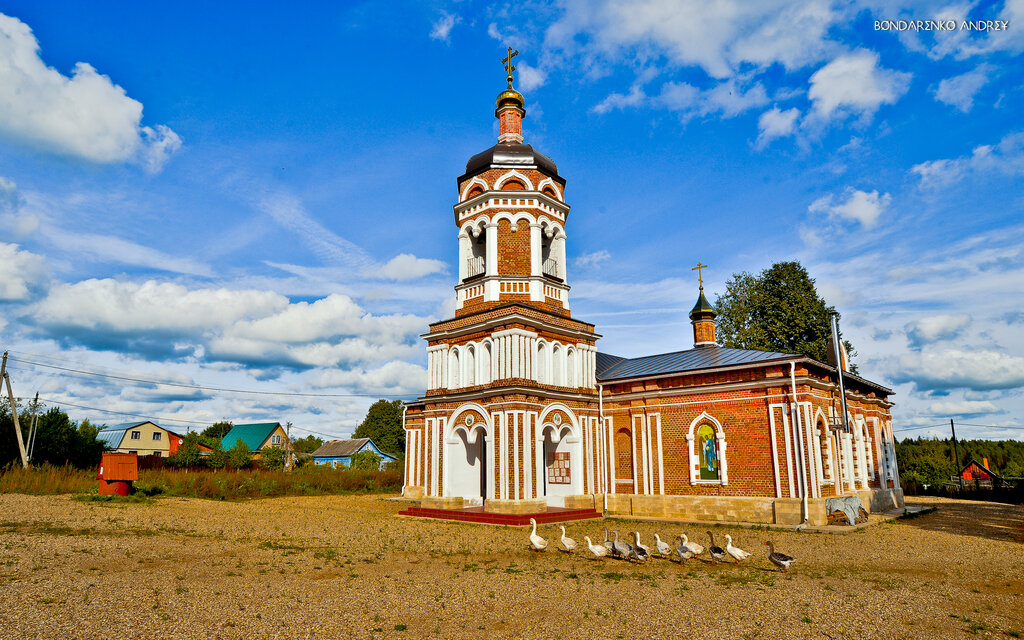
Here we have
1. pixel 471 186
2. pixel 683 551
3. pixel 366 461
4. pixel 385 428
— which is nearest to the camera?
pixel 683 551

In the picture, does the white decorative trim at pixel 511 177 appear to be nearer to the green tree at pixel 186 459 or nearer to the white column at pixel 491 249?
the white column at pixel 491 249

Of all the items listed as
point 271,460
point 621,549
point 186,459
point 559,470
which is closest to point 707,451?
point 559,470

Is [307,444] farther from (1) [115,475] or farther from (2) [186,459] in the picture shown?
(1) [115,475]

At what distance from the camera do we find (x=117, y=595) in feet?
26.9

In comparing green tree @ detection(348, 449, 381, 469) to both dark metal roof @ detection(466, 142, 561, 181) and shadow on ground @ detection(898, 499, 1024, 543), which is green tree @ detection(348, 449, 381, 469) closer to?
dark metal roof @ detection(466, 142, 561, 181)

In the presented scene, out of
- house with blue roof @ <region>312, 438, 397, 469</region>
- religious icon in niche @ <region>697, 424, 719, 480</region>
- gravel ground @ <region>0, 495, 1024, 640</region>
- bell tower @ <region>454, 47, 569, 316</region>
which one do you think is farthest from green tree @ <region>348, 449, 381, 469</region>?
religious icon in niche @ <region>697, 424, 719, 480</region>

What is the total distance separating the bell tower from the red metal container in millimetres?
14696

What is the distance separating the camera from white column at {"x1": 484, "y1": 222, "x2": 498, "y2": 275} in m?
22.2

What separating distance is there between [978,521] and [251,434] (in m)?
60.5

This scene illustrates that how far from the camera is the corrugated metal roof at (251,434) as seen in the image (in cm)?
6088

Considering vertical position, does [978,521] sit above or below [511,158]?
below

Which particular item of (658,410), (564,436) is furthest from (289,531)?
(658,410)

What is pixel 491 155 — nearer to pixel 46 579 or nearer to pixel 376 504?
pixel 376 504

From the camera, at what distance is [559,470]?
2181 centimetres
